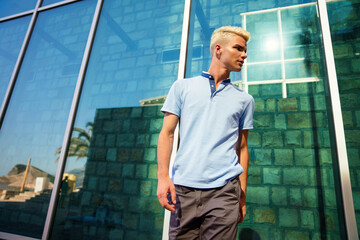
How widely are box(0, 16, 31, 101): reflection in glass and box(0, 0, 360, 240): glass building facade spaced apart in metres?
0.08

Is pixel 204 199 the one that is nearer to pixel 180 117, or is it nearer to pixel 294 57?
pixel 180 117

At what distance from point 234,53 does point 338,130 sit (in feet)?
3.06

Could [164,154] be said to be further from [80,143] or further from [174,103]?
[80,143]

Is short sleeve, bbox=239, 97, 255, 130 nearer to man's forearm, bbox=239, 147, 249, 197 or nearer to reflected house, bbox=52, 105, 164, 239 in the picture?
man's forearm, bbox=239, 147, 249, 197

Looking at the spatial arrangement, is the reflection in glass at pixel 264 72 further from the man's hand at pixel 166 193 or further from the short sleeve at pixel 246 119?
the man's hand at pixel 166 193

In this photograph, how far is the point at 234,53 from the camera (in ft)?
3.35

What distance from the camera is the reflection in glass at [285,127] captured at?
1.43 metres

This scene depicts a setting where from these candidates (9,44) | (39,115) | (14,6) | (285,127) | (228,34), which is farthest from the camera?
(14,6)

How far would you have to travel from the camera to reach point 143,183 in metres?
1.75

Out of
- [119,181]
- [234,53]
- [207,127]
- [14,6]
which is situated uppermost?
[14,6]

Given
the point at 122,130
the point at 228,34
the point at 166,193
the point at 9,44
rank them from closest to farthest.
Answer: the point at 166,193, the point at 228,34, the point at 122,130, the point at 9,44

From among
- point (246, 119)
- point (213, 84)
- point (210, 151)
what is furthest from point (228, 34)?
point (210, 151)

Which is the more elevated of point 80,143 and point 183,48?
point 183,48

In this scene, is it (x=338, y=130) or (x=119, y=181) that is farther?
(x=119, y=181)
